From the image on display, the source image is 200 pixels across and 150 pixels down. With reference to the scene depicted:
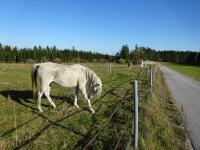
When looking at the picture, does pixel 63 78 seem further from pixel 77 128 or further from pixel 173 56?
pixel 173 56

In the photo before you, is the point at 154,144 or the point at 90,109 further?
the point at 90,109

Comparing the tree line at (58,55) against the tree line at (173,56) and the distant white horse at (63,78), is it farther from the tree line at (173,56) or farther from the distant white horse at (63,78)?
the distant white horse at (63,78)

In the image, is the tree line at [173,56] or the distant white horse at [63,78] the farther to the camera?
the tree line at [173,56]

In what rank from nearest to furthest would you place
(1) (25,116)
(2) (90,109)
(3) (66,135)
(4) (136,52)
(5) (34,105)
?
(3) (66,135)
(1) (25,116)
(2) (90,109)
(5) (34,105)
(4) (136,52)

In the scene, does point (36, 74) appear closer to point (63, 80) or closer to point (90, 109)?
point (63, 80)

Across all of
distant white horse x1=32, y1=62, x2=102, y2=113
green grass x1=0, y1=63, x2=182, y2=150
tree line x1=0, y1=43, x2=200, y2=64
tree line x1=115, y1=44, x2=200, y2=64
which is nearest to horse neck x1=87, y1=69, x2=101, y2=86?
distant white horse x1=32, y1=62, x2=102, y2=113

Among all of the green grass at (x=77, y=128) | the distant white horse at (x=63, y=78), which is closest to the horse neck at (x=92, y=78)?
the distant white horse at (x=63, y=78)

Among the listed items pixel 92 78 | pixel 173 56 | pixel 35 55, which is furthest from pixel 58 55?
pixel 173 56

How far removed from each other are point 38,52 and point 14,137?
7861cm

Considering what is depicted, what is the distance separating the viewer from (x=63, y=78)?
31.7ft

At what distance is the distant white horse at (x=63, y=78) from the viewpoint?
949 centimetres

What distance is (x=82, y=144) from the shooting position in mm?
6184

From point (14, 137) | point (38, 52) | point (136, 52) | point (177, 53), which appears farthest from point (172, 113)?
point (177, 53)

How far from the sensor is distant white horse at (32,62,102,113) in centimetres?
949
